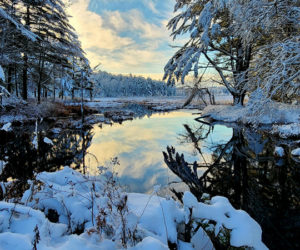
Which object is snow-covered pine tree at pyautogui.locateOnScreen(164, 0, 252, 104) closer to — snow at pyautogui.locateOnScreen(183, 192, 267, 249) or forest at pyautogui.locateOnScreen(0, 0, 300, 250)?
forest at pyautogui.locateOnScreen(0, 0, 300, 250)

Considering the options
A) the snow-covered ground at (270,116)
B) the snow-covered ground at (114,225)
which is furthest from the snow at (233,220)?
the snow-covered ground at (270,116)

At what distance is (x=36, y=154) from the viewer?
681 cm

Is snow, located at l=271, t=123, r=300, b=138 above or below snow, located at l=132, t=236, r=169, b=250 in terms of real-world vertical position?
above

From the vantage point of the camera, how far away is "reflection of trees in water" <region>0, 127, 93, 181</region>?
17.3 ft

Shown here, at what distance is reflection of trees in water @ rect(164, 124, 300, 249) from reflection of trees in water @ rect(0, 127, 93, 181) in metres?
3.81

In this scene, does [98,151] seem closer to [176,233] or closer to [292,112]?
[176,233]

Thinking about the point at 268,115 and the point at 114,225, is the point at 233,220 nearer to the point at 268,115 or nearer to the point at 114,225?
the point at 114,225

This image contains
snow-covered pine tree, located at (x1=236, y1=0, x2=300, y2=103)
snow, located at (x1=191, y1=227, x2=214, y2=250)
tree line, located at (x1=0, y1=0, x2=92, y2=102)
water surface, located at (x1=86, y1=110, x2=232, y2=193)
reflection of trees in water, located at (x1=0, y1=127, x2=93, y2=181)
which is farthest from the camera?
tree line, located at (x1=0, y1=0, x2=92, y2=102)

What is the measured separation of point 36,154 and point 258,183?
761 centimetres

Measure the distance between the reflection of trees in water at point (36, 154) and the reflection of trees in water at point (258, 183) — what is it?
3814 millimetres

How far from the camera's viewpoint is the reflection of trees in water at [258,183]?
2865mm

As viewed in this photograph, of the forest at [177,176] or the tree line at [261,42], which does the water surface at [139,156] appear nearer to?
the forest at [177,176]

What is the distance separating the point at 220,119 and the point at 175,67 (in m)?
5.90

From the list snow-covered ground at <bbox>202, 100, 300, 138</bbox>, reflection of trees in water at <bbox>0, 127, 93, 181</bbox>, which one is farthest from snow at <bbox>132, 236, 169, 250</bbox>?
snow-covered ground at <bbox>202, 100, 300, 138</bbox>
